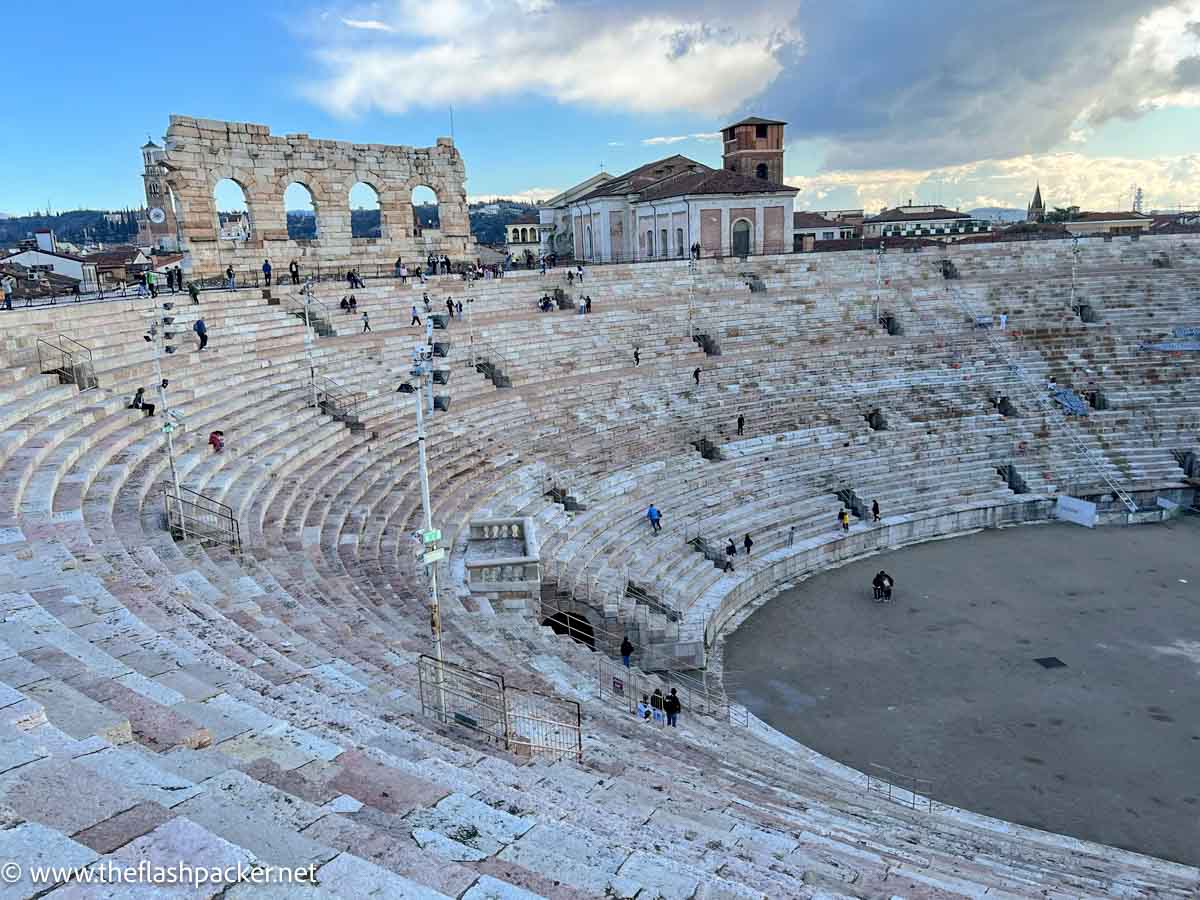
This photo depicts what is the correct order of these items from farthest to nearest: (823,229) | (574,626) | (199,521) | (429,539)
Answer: (823,229) → (574,626) → (199,521) → (429,539)

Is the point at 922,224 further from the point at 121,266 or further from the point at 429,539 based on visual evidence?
the point at 429,539

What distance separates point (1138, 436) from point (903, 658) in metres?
18.8

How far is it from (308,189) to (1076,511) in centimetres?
2949

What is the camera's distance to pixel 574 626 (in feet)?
57.8

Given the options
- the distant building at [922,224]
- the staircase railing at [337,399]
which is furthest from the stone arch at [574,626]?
the distant building at [922,224]

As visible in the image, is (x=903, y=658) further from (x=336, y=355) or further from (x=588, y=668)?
(x=336, y=355)

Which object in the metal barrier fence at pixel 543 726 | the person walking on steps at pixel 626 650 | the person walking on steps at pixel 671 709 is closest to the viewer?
the metal barrier fence at pixel 543 726

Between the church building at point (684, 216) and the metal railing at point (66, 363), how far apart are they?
2933 cm

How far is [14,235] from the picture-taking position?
7028 inches

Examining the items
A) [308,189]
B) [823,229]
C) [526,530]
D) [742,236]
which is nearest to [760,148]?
[823,229]

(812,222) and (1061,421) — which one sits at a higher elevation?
(812,222)

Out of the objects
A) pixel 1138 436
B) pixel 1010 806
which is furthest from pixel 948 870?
pixel 1138 436

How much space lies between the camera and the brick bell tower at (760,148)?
186ft

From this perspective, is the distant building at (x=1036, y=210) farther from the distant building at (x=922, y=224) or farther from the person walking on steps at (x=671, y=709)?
the person walking on steps at (x=671, y=709)
